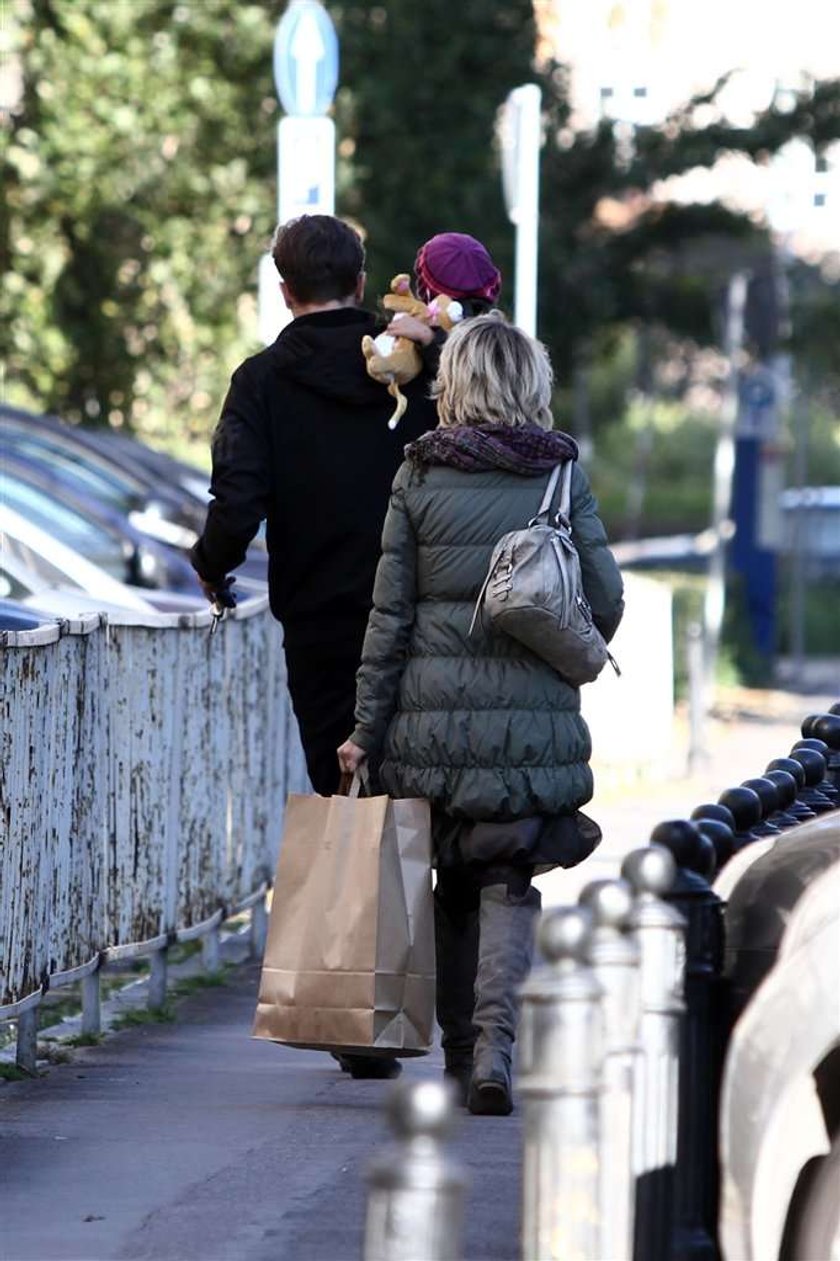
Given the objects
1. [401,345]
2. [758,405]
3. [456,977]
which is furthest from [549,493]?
[758,405]

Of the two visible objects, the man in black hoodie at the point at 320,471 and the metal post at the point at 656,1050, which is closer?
the metal post at the point at 656,1050

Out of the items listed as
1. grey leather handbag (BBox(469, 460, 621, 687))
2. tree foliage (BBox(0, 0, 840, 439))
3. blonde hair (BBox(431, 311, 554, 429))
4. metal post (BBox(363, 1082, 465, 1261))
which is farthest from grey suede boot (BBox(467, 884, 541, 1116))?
tree foliage (BBox(0, 0, 840, 439))

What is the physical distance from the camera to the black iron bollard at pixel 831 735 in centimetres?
732

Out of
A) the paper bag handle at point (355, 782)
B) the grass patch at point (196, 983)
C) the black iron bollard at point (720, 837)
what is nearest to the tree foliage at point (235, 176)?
the grass patch at point (196, 983)

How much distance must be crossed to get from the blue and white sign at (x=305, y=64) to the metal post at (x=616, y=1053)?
8290 millimetres

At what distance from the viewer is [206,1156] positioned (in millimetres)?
6328

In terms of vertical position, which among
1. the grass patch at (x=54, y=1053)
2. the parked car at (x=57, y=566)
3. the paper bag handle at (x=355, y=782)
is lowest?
the grass patch at (x=54, y=1053)

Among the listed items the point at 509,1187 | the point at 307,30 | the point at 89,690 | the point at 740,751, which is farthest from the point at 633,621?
the point at 509,1187

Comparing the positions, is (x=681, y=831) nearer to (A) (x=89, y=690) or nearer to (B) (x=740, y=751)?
(A) (x=89, y=690)

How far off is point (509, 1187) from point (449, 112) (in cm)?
1717

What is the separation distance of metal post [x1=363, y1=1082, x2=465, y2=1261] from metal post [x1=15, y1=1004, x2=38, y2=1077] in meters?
4.04

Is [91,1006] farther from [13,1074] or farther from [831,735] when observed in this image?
[831,735]

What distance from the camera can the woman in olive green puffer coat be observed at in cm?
653

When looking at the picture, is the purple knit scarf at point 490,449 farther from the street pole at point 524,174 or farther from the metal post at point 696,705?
the metal post at point 696,705
